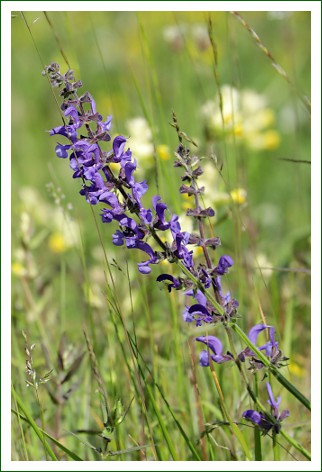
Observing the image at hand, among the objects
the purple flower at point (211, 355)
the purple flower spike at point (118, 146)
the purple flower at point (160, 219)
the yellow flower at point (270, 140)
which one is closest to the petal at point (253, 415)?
the purple flower at point (211, 355)

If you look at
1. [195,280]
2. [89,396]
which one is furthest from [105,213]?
[89,396]

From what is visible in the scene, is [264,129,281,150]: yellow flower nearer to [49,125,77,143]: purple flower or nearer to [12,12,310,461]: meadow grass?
[12,12,310,461]: meadow grass

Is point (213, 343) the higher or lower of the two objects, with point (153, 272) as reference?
lower

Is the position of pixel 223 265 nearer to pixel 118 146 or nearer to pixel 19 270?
pixel 118 146

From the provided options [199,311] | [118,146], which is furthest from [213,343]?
[118,146]

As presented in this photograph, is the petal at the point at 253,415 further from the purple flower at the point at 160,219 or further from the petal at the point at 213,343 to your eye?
the purple flower at the point at 160,219

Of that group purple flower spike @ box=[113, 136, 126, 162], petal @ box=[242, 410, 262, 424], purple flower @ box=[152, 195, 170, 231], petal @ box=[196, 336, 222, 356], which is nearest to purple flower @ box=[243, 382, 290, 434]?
petal @ box=[242, 410, 262, 424]

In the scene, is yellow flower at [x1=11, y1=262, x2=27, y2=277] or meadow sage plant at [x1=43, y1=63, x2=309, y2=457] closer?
meadow sage plant at [x1=43, y1=63, x2=309, y2=457]

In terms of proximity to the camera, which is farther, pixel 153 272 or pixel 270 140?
pixel 270 140
